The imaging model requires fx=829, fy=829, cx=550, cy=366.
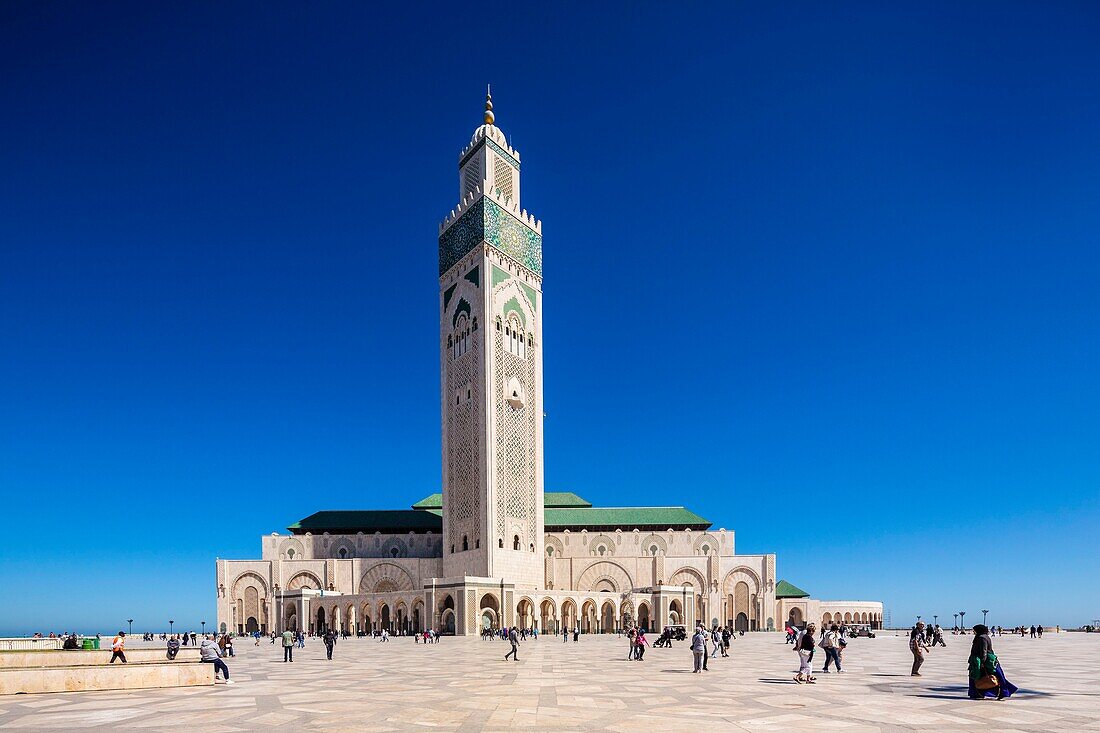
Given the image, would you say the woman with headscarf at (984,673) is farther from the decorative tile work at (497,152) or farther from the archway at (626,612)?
the decorative tile work at (497,152)

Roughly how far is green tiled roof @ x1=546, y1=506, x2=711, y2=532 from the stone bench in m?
58.4

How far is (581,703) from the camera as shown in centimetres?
1330

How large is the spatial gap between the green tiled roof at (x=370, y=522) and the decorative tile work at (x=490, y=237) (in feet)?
73.2

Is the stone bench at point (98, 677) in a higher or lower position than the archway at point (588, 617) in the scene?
higher

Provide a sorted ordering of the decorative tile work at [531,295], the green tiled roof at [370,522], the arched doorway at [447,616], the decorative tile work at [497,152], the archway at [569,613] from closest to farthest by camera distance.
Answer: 1. the arched doorway at [447,616]
2. the archway at [569,613]
3. the decorative tile work at [497,152]
4. the decorative tile work at [531,295]
5. the green tiled roof at [370,522]

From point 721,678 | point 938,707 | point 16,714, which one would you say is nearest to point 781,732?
point 938,707

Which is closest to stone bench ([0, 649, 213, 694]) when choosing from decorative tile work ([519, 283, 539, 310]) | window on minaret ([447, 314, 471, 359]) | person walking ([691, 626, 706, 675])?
person walking ([691, 626, 706, 675])

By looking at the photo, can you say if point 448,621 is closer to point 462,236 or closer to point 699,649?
point 462,236

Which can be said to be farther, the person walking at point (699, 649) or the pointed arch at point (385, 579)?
the pointed arch at point (385, 579)

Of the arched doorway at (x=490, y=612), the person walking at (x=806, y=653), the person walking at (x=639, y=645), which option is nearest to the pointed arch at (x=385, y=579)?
the arched doorway at (x=490, y=612)

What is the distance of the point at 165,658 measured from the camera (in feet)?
68.7

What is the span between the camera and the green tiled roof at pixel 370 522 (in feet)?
241

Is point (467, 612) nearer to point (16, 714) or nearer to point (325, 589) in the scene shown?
point (325, 589)

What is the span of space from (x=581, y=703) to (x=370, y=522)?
209 ft
